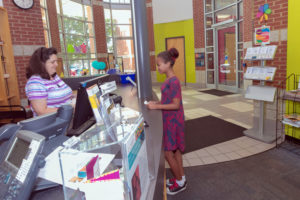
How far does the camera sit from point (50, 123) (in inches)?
39.3

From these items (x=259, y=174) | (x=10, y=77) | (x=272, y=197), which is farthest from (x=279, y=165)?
(x=10, y=77)

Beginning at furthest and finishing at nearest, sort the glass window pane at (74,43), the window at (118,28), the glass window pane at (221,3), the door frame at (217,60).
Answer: the window at (118,28) → the glass window pane at (74,43) → the glass window pane at (221,3) → the door frame at (217,60)

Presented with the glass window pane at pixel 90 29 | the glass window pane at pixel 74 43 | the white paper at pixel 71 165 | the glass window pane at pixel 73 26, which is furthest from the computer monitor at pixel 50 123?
the glass window pane at pixel 90 29

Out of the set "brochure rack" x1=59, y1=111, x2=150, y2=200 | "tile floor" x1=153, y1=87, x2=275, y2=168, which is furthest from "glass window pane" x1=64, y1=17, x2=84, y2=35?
"brochure rack" x1=59, y1=111, x2=150, y2=200

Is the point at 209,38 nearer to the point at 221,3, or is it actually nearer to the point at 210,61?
the point at 210,61

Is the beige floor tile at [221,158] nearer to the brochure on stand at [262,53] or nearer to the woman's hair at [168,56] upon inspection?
the brochure on stand at [262,53]

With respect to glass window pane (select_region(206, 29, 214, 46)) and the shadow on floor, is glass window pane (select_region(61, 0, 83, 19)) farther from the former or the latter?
the shadow on floor

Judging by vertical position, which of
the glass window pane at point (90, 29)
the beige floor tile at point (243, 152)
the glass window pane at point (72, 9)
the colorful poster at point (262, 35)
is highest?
the glass window pane at point (72, 9)

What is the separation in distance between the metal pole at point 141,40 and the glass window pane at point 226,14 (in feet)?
18.7

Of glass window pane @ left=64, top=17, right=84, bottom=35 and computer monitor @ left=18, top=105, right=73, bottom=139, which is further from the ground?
glass window pane @ left=64, top=17, right=84, bottom=35

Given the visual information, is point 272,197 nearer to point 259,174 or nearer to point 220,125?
point 259,174

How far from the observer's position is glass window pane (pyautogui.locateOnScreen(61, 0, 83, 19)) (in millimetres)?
9336

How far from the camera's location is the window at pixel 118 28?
41.9 ft

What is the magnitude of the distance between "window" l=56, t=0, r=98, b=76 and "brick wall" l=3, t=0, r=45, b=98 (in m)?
3.74
